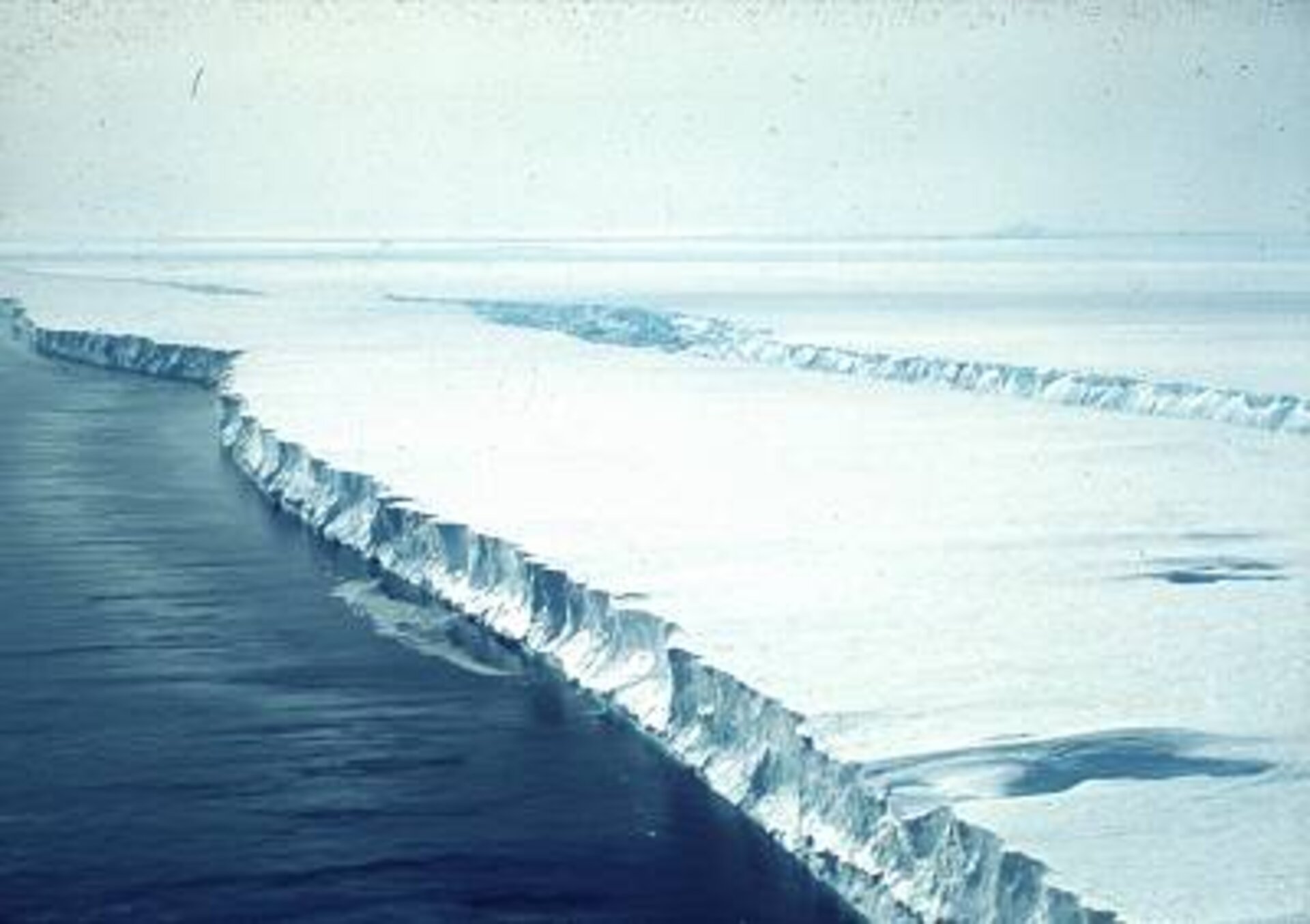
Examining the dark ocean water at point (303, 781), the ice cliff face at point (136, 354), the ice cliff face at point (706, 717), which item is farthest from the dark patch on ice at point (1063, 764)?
the ice cliff face at point (136, 354)

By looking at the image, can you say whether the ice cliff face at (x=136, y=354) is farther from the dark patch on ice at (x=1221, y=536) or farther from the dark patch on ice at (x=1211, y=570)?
the dark patch on ice at (x=1211, y=570)

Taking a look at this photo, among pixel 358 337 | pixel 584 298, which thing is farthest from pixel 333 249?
pixel 358 337

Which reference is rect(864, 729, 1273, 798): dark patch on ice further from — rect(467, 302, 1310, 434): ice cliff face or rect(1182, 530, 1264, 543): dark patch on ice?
rect(467, 302, 1310, 434): ice cliff face

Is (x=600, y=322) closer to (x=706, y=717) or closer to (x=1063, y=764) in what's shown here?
(x=706, y=717)

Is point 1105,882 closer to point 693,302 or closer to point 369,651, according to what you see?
point 369,651

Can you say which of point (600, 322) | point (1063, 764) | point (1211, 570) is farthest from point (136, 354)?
point (1063, 764)

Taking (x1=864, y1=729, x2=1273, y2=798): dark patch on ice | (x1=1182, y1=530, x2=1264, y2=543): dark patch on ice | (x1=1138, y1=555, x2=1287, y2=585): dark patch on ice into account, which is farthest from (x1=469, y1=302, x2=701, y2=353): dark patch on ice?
(x1=864, y1=729, x2=1273, y2=798): dark patch on ice
